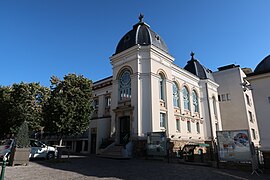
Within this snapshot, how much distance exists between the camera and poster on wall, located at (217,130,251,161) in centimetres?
1073

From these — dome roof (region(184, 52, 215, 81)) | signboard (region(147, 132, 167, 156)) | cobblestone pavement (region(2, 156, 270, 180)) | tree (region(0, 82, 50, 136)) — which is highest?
dome roof (region(184, 52, 215, 81))

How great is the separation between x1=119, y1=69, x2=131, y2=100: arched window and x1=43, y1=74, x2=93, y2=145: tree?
546 cm

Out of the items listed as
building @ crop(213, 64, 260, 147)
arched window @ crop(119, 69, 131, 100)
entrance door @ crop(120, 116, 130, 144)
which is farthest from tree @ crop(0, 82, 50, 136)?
building @ crop(213, 64, 260, 147)

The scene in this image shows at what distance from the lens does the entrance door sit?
19.9m

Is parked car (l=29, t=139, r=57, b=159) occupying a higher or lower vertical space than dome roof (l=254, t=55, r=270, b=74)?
lower

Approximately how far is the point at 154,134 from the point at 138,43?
10856 mm

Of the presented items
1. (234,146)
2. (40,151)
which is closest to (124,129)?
(40,151)

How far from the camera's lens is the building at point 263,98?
37.8 ft

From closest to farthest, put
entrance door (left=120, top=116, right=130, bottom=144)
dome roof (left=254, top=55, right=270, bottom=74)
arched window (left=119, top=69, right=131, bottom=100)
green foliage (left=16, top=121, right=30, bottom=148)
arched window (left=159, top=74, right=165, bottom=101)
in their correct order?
green foliage (left=16, top=121, right=30, bottom=148) < dome roof (left=254, top=55, right=270, bottom=74) < entrance door (left=120, top=116, right=130, bottom=144) < arched window (left=119, top=69, right=131, bottom=100) < arched window (left=159, top=74, right=165, bottom=101)

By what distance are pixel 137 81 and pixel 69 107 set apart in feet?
25.7

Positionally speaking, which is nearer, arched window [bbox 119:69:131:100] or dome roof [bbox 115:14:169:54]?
arched window [bbox 119:69:131:100]

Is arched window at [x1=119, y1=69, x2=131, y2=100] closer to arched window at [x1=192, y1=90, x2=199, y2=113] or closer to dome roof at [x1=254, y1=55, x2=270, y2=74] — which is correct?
arched window at [x1=192, y1=90, x2=199, y2=113]

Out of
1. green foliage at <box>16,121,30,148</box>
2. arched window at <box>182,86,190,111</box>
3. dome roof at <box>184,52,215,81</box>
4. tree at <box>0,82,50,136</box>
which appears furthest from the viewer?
dome roof at <box>184,52,215,81</box>

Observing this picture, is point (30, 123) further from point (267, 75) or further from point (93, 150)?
point (267, 75)
